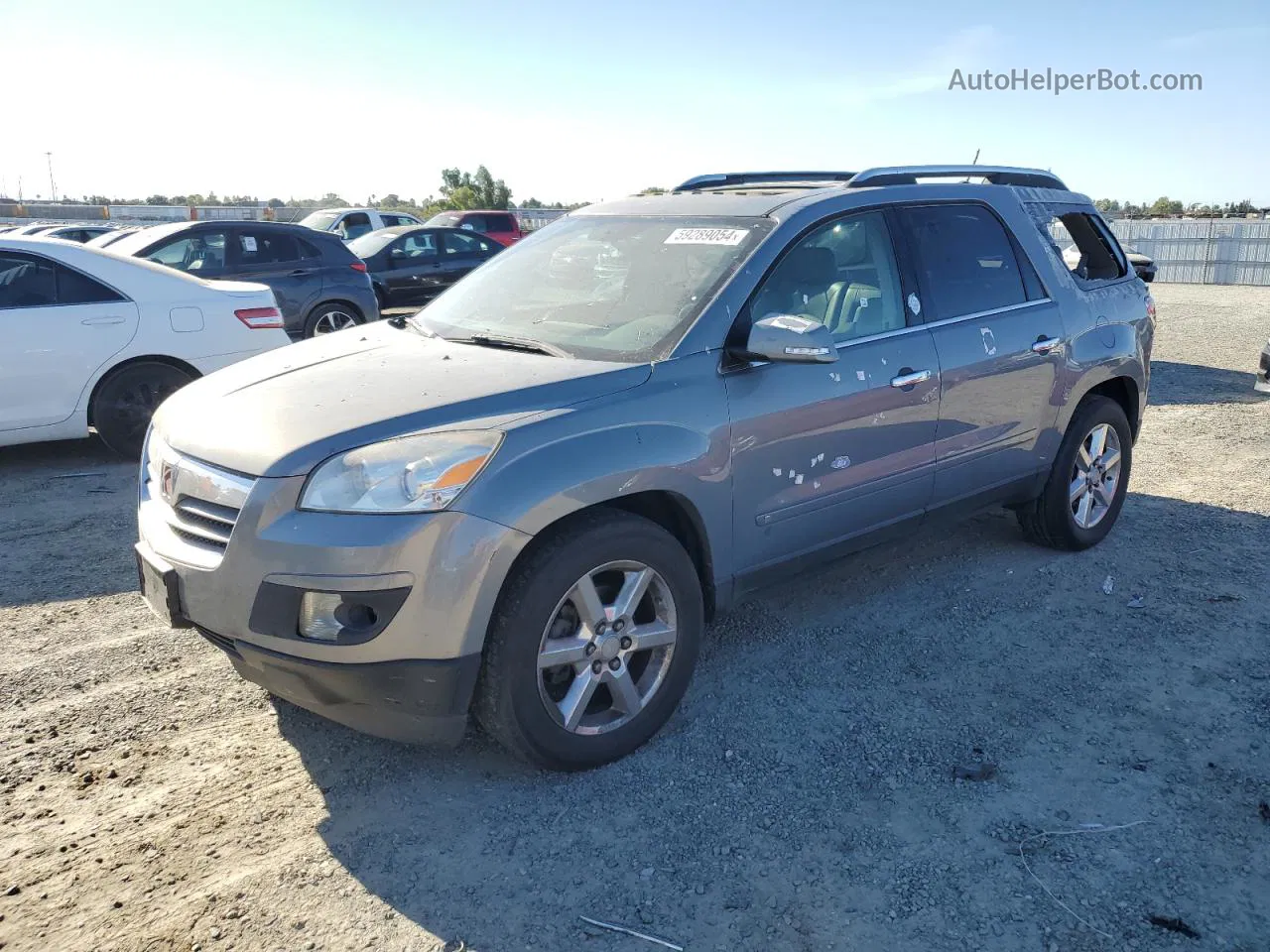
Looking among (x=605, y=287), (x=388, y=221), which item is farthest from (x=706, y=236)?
(x=388, y=221)

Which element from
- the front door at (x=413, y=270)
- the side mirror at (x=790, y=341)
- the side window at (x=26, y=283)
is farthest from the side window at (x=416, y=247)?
the side mirror at (x=790, y=341)

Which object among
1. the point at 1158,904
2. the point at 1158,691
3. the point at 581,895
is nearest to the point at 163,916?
the point at 581,895

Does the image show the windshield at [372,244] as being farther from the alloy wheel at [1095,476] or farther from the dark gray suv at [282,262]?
the alloy wheel at [1095,476]

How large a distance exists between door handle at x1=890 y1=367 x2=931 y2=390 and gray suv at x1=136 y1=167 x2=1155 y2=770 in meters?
0.01

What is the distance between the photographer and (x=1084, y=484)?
5305 mm

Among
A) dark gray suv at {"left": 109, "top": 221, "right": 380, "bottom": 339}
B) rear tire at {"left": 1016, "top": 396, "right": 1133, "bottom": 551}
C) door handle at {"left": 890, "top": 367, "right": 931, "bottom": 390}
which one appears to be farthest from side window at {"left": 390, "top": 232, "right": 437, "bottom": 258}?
door handle at {"left": 890, "top": 367, "right": 931, "bottom": 390}

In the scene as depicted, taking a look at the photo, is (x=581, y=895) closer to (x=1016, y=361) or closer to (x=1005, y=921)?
(x=1005, y=921)

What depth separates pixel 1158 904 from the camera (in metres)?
2.69

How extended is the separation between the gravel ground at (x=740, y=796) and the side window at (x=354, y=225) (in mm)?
18483

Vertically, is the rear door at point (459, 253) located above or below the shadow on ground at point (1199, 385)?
above

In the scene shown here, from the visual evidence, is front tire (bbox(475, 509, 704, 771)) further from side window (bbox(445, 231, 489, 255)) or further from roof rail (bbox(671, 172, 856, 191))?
side window (bbox(445, 231, 489, 255))

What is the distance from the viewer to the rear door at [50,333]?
648 centimetres

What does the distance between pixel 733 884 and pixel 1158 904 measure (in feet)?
3.68

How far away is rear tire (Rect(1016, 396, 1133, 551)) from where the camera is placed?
515 cm
